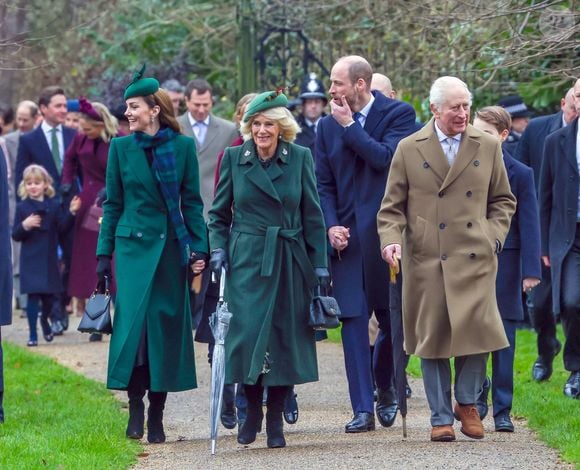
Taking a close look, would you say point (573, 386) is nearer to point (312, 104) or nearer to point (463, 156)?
point (463, 156)

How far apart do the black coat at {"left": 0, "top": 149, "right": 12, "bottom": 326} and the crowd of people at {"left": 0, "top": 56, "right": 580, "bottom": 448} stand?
0.01m

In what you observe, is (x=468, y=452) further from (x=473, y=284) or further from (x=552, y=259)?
(x=552, y=259)

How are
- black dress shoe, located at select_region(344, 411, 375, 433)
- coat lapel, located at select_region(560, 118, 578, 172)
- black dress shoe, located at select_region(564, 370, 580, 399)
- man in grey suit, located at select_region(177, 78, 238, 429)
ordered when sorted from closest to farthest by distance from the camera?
black dress shoe, located at select_region(344, 411, 375, 433) → black dress shoe, located at select_region(564, 370, 580, 399) → coat lapel, located at select_region(560, 118, 578, 172) → man in grey suit, located at select_region(177, 78, 238, 429)

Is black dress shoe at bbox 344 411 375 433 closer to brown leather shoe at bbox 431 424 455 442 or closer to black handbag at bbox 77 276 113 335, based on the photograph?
brown leather shoe at bbox 431 424 455 442

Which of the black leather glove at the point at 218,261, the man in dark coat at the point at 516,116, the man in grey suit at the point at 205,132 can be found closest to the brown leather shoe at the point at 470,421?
the black leather glove at the point at 218,261

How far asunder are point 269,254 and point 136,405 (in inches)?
49.0

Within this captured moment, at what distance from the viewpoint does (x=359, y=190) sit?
9.41 m

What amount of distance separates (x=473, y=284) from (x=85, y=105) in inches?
245

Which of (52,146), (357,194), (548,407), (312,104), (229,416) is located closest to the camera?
(357,194)

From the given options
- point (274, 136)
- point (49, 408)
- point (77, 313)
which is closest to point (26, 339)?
point (77, 313)

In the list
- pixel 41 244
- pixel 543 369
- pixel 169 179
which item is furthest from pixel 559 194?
pixel 41 244

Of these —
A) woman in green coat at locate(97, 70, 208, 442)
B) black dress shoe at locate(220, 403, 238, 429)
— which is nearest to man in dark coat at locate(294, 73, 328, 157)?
black dress shoe at locate(220, 403, 238, 429)

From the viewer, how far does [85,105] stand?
1388cm

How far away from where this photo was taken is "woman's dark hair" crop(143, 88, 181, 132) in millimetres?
9000
